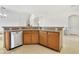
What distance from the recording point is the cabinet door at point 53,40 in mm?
2893

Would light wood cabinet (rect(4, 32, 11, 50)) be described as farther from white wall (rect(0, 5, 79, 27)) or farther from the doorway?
the doorway

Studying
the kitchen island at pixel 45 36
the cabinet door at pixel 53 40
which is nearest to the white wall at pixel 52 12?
the kitchen island at pixel 45 36

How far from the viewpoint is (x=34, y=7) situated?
2404 mm

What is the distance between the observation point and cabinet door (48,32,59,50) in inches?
114

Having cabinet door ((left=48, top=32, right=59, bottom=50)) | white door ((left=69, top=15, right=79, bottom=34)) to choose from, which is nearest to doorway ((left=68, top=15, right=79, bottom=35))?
white door ((left=69, top=15, right=79, bottom=34))

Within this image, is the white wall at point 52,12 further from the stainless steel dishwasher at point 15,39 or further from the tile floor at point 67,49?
the stainless steel dishwasher at point 15,39

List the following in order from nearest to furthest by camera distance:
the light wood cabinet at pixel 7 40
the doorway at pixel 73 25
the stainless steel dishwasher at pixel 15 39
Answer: the doorway at pixel 73 25 → the light wood cabinet at pixel 7 40 → the stainless steel dishwasher at pixel 15 39

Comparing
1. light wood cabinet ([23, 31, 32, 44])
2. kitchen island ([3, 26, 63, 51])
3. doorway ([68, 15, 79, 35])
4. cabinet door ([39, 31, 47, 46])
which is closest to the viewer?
doorway ([68, 15, 79, 35])

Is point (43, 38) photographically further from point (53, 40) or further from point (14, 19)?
point (14, 19)

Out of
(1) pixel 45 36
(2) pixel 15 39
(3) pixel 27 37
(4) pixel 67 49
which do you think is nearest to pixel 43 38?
(1) pixel 45 36

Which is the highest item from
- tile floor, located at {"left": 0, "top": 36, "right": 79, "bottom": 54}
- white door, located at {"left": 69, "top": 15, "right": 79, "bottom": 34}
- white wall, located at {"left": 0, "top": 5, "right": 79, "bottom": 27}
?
white wall, located at {"left": 0, "top": 5, "right": 79, "bottom": 27}
